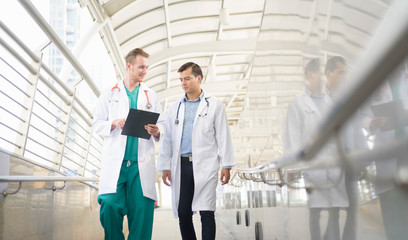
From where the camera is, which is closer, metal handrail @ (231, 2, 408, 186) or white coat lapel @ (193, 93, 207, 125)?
metal handrail @ (231, 2, 408, 186)

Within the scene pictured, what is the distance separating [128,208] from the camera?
328 cm

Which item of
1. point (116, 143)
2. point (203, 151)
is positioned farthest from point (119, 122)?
point (203, 151)

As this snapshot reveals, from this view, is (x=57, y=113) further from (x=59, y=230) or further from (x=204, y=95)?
(x=204, y=95)

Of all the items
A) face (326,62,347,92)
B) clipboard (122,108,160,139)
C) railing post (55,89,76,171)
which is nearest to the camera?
face (326,62,347,92)

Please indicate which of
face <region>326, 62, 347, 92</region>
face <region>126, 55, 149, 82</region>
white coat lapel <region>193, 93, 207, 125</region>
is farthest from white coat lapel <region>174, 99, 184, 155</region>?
face <region>326, 62, 347, 92</region>

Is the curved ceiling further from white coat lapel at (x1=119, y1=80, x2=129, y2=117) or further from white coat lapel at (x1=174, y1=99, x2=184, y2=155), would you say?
white coat lapel at (x1=119, y1=80, x2=129, y2=117)

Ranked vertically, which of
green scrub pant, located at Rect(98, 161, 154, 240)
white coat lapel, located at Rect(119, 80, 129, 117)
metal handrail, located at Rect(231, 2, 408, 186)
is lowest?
metal handrail, located at Rect(231, 2, 408, 186)

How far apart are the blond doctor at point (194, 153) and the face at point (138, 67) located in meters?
0.38

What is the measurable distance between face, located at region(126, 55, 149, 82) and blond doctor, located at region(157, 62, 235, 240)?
377 millimetres

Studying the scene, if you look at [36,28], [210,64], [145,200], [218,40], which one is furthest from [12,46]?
[210,64]

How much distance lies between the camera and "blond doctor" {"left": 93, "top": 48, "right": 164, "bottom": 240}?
316cm

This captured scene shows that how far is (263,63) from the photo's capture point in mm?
2613

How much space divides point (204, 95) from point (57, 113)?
6.00 feet

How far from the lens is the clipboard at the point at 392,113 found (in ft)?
2.10
